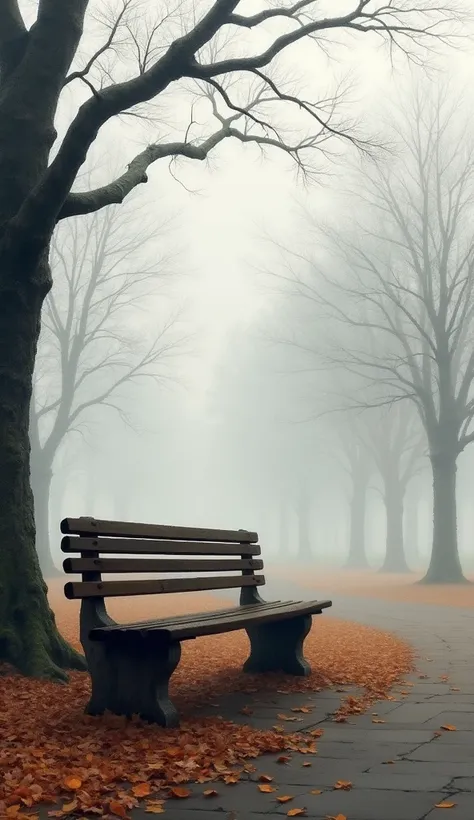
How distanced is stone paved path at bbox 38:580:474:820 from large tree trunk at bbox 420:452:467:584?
15.9 meters

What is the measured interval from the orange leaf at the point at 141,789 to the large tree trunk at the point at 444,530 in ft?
64.8

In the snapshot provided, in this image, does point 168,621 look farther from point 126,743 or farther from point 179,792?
point 179,792

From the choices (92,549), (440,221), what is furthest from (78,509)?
(92,549)

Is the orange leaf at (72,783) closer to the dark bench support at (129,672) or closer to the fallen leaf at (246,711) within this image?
the dark bench support at (129,672)

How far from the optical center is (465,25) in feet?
31.2

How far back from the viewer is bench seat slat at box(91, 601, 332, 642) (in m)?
4.60

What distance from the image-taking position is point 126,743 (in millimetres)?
4328

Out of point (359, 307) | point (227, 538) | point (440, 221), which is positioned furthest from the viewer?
point (359, 307)

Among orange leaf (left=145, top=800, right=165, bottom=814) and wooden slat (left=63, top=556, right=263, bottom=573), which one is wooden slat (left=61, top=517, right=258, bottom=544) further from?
orange leaf (left=145, top=800, right=165, bottom=814)

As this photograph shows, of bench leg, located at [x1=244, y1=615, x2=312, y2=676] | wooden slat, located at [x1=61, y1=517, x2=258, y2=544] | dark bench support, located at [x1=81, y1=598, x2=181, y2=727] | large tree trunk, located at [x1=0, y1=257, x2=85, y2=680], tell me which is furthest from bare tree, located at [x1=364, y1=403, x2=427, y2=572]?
dark bench support, located at [x1=81, y1=598, x2=181, y2=727]

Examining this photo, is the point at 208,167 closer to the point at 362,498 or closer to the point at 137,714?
the point at 137,714

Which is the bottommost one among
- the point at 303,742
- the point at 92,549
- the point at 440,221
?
the point at 303,742

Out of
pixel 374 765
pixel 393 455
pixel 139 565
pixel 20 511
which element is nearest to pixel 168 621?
pixel 139 565

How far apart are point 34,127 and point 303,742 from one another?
5555 mm
